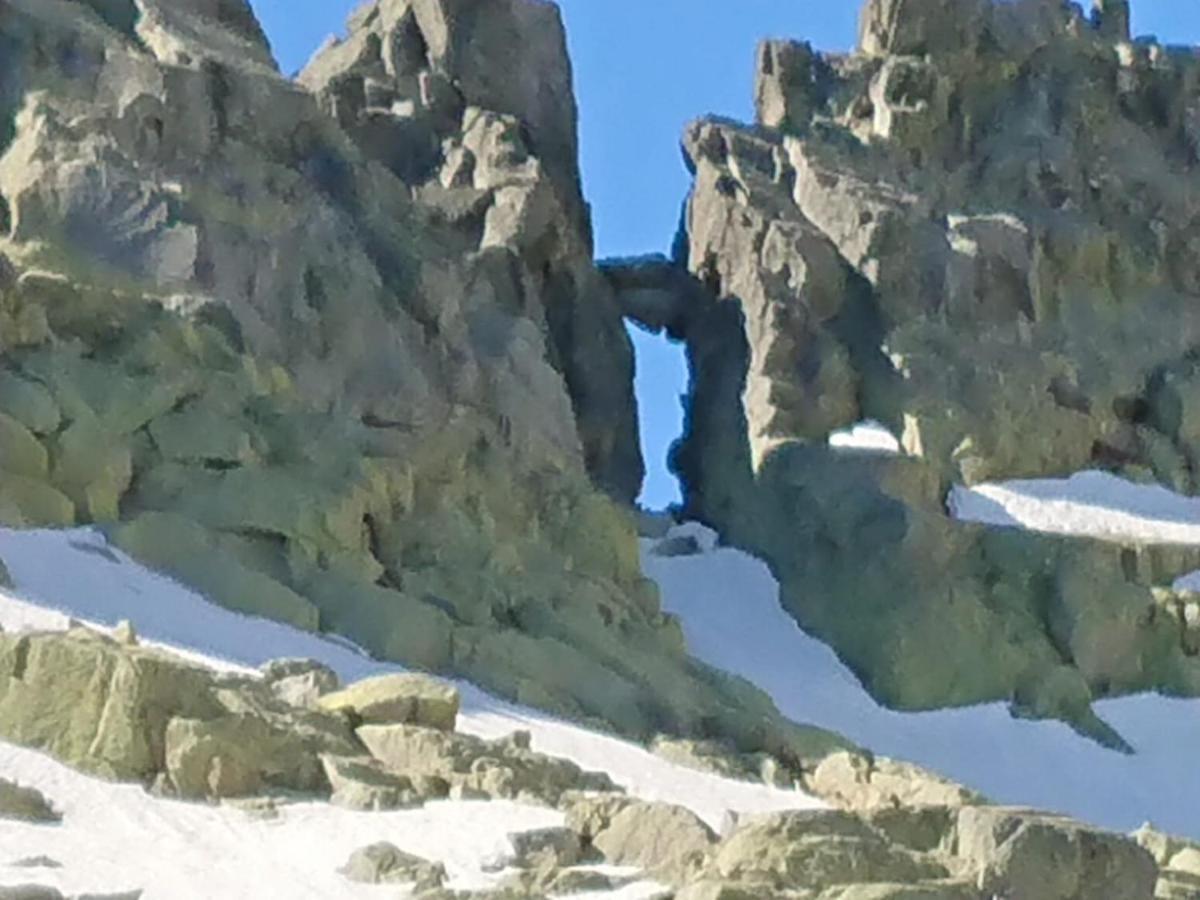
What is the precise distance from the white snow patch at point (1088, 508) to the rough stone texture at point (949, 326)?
77 cm

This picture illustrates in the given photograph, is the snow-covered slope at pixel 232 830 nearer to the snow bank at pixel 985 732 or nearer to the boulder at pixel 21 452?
the boulder at pixel 21 452

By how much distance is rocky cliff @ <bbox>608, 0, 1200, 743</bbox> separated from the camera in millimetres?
54406

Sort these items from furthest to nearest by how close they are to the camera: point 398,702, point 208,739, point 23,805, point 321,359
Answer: point 321,359, point 398,702, point 208,739, point 23,805

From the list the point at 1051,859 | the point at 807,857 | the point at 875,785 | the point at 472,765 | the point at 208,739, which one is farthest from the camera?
the point at 875,785

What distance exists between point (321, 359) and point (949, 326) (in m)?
22.6

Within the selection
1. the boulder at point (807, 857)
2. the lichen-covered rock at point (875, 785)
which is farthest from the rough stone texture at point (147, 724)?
the lichen-covered rock at point (875, 785)

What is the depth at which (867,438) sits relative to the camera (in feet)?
201

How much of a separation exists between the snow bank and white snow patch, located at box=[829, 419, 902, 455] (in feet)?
17.4

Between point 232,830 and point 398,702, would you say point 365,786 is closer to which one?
point 232,830

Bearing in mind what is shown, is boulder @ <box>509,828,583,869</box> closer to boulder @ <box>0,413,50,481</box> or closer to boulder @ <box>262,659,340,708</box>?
boulder @ <box>262,659,340,708</box>

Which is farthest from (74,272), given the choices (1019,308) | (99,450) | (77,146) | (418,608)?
(1019,308)

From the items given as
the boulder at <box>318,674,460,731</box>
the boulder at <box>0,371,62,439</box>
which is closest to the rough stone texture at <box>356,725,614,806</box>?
the boulder at <box>318,674,460,731</box>

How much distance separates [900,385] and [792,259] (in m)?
4.73

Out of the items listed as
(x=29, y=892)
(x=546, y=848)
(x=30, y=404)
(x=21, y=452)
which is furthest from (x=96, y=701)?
(x=30, y=404)
